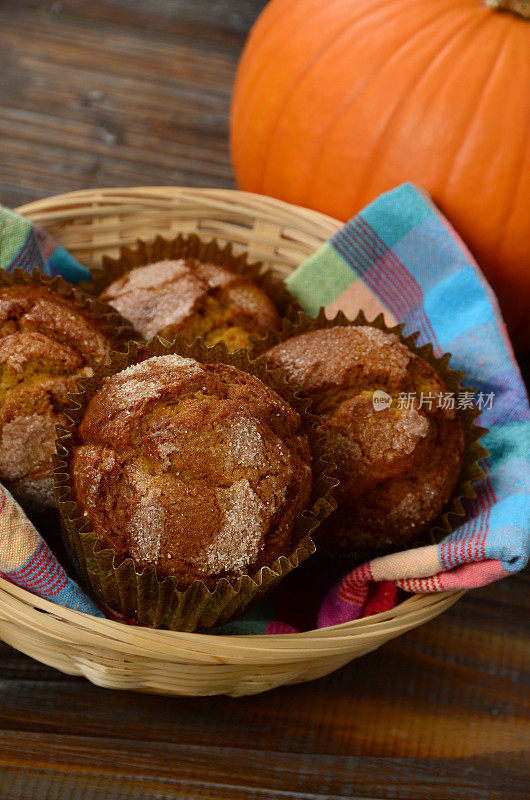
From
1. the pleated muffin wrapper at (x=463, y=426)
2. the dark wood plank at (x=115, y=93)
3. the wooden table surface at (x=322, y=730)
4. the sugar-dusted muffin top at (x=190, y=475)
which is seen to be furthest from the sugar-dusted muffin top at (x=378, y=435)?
the dark wood plank at (x=115, y=93)

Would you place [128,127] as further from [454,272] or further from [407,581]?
[407,581]

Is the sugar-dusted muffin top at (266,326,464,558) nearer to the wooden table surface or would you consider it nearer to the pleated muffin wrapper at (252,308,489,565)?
the pleated muffin wrapper at (252,308,489,565)

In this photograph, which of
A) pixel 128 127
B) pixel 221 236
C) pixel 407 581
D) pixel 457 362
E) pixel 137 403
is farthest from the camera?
pixel 128 127

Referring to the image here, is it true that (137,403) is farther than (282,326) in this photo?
No

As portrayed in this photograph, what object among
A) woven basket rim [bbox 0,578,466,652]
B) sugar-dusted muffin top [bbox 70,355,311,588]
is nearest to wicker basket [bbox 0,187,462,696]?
woven basket rim [bbox 0,578,466,652]

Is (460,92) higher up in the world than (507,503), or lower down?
higher up

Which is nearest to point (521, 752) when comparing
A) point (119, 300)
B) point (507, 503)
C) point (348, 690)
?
point (348, 690)

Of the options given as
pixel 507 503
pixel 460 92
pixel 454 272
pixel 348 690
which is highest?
pixel 460 92
